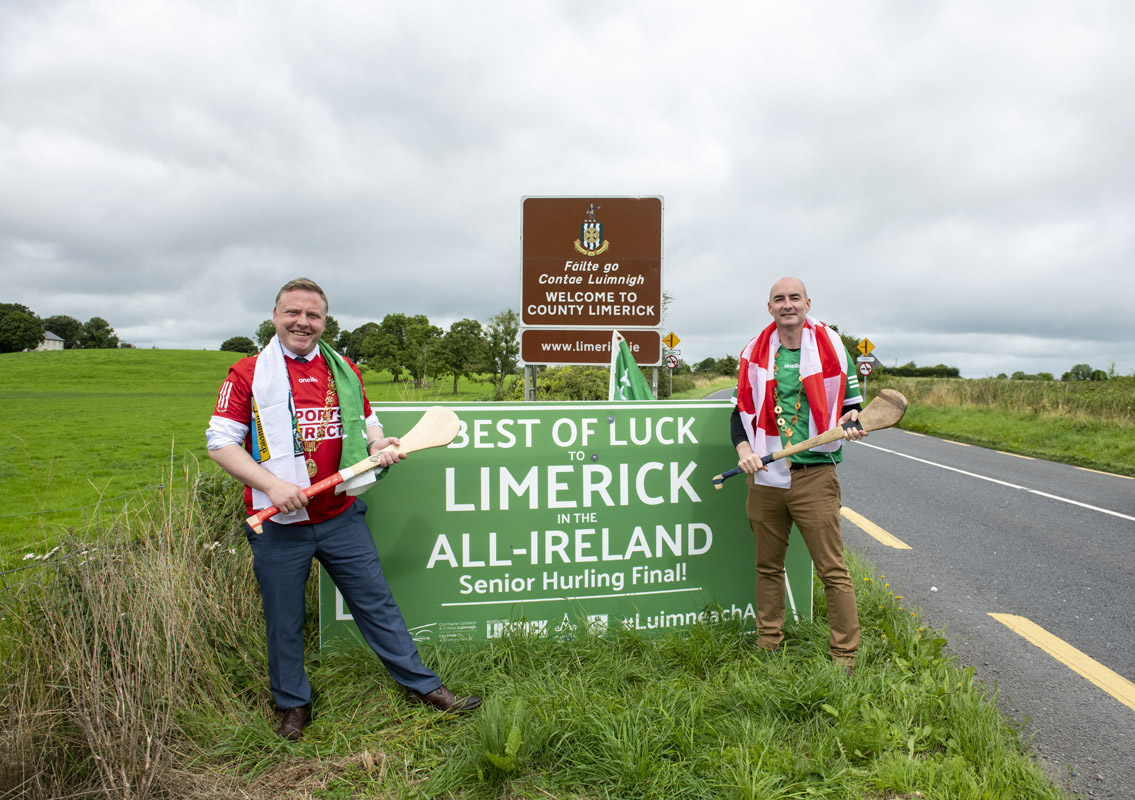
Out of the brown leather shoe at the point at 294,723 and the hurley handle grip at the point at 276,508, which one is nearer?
the hurley handle grip at the point at 276,508

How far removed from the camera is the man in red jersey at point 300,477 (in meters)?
2.35

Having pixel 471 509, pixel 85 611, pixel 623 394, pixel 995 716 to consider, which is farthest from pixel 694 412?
pixel 85 611

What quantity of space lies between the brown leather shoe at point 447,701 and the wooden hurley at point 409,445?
95cm

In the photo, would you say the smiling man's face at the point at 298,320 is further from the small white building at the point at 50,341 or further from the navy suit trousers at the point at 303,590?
the small white building at the point at 50,341

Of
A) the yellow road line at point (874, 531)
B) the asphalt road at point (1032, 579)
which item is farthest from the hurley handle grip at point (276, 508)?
the yellow road line at point (874, 531)

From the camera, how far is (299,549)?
97.0 inches

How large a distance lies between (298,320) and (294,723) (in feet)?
5.08

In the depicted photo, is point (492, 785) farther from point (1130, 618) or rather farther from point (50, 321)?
point (50, 321)

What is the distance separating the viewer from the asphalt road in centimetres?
260

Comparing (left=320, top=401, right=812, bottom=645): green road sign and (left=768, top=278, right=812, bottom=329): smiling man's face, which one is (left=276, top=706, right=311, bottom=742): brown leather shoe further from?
(left=768, top=278, right=812, bottom=329): smiling man's face

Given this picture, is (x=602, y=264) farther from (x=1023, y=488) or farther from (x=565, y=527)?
(x=1023, y=488)

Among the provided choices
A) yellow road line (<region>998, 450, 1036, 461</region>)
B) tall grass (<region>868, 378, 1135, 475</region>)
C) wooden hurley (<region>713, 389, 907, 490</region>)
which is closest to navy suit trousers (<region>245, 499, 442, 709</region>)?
wooden hurley (<region>713, 389, 907, 490</region>)

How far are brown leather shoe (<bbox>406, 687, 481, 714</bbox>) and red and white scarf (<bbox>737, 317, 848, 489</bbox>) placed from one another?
160 centimetres

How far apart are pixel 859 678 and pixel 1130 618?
8.28ft
